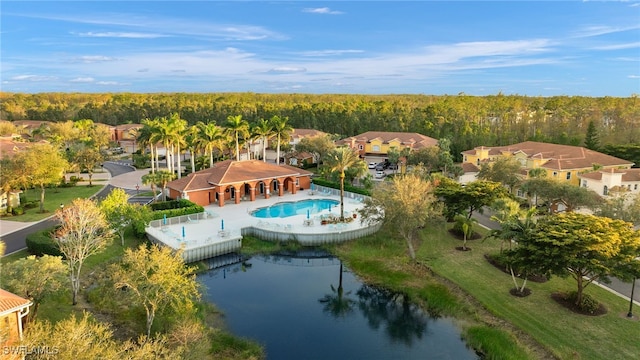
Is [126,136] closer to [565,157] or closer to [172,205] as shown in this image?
[172,205]

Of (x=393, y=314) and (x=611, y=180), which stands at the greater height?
(x=611, y=180)

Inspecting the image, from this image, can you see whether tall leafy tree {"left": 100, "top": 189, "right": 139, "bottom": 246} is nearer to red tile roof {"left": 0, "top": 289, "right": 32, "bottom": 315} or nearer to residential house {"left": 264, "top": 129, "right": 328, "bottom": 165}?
red tile roof {"left": 0, "top": 289, "right": 32, "bottom": 315}

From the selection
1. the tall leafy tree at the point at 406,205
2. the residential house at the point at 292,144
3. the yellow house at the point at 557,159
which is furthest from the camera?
the residential house at the point at 292,144

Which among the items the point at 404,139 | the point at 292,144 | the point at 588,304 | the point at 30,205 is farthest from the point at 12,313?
the point at 292,144

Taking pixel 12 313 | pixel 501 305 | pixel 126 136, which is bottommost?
pixel 501 305

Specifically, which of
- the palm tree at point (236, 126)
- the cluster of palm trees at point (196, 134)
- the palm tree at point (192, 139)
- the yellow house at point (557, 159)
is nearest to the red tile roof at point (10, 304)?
the cluster of palm trees at point (196, 134)

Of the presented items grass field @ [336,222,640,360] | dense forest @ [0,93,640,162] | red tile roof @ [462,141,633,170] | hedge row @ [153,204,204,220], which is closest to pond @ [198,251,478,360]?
grass field @ [336,222,640,360]

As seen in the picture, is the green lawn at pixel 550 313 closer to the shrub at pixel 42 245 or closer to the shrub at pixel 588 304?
the shrub at pixel 588 304
